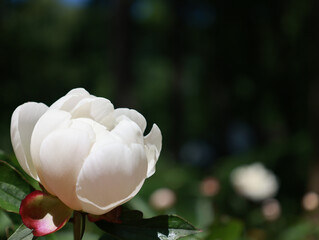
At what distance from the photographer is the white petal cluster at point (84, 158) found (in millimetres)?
375

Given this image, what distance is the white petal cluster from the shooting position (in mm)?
375

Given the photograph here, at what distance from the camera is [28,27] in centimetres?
1152

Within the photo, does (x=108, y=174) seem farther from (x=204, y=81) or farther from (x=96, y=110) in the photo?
(x=204, y=81)

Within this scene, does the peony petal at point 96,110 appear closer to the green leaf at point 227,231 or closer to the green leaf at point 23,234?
the green leaf at point 23,234

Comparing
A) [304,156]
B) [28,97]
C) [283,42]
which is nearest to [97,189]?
[304,156]

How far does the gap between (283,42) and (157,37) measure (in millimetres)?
5655

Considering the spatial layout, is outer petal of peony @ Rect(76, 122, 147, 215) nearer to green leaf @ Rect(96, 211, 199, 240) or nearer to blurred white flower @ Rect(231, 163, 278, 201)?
green leaf @ Rect(96, 211, 199, 240)

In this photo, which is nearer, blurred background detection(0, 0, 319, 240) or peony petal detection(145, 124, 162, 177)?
peony petal detection(145, 124, 162, 177)

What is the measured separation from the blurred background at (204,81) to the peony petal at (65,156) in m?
0.39

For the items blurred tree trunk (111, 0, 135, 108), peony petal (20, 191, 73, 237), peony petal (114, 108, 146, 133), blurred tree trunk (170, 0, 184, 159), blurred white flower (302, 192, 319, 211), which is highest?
peony petal (114, 108, 146, 133)

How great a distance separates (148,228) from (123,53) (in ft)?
18.3

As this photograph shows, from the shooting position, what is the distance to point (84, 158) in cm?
38

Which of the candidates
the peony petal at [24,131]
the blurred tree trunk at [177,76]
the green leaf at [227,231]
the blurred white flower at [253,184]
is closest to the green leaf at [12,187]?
the peony petal at [24,131]

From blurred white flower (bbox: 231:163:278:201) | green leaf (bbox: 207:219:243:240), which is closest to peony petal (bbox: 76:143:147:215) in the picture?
green leaf (bbox: 207:219:243:240)
